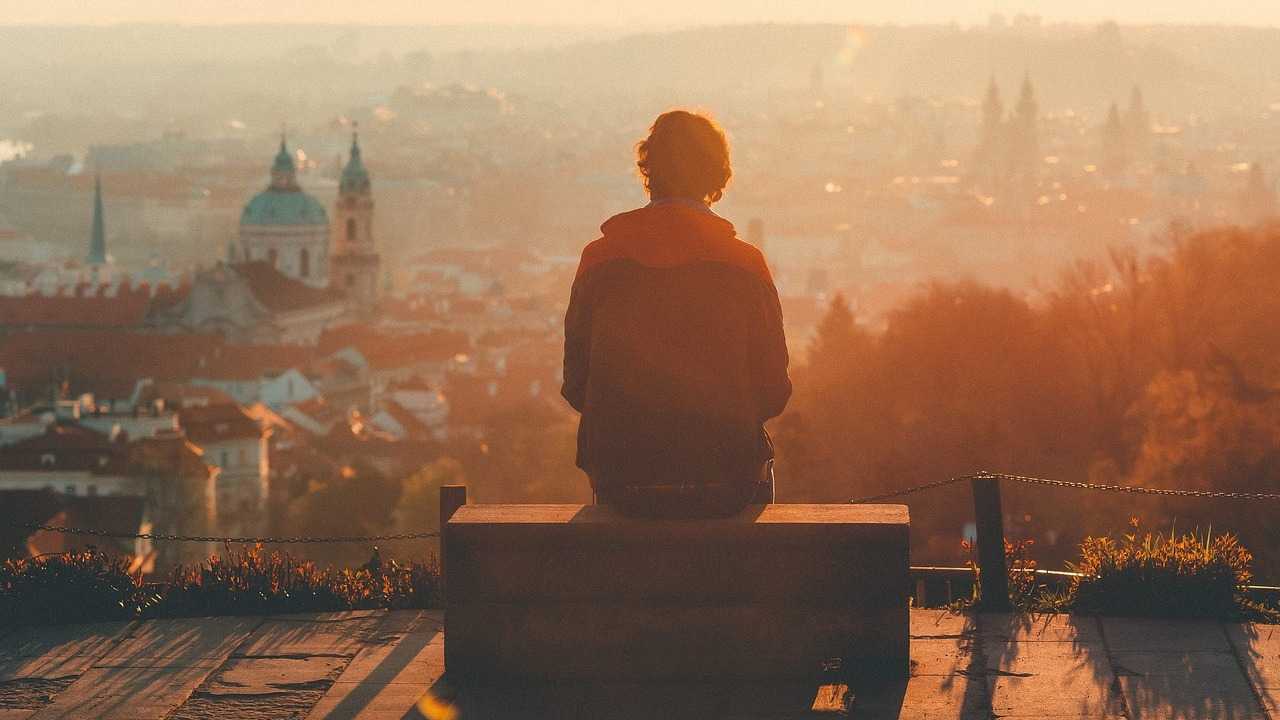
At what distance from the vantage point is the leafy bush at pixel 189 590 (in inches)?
266

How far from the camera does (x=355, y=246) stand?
9344 centimetres

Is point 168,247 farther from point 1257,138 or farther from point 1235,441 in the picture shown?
point 1235,441

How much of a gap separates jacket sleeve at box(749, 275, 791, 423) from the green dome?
Answer: 9229cm

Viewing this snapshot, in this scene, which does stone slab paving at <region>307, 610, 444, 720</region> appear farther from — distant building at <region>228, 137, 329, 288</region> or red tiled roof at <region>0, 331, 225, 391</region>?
distant building at <region>228, 137, 329, 288</region>

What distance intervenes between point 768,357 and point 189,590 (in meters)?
2.03

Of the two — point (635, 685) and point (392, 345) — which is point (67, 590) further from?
point (392, 345)

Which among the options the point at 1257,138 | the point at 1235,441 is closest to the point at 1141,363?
the point at 1235,441

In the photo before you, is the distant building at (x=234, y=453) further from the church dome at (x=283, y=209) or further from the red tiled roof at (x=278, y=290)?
the church dome at (x=283, y=209)

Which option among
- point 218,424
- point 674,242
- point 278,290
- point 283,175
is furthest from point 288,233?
point 674,242

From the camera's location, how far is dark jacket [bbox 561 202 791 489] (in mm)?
5668

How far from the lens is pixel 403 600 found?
6.97 metres

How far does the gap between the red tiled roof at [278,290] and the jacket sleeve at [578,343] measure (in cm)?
8003

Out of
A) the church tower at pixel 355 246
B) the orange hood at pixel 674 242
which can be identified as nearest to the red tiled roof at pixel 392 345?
the church tower at pixel 355 246

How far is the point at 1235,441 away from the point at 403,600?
42.9 feet
